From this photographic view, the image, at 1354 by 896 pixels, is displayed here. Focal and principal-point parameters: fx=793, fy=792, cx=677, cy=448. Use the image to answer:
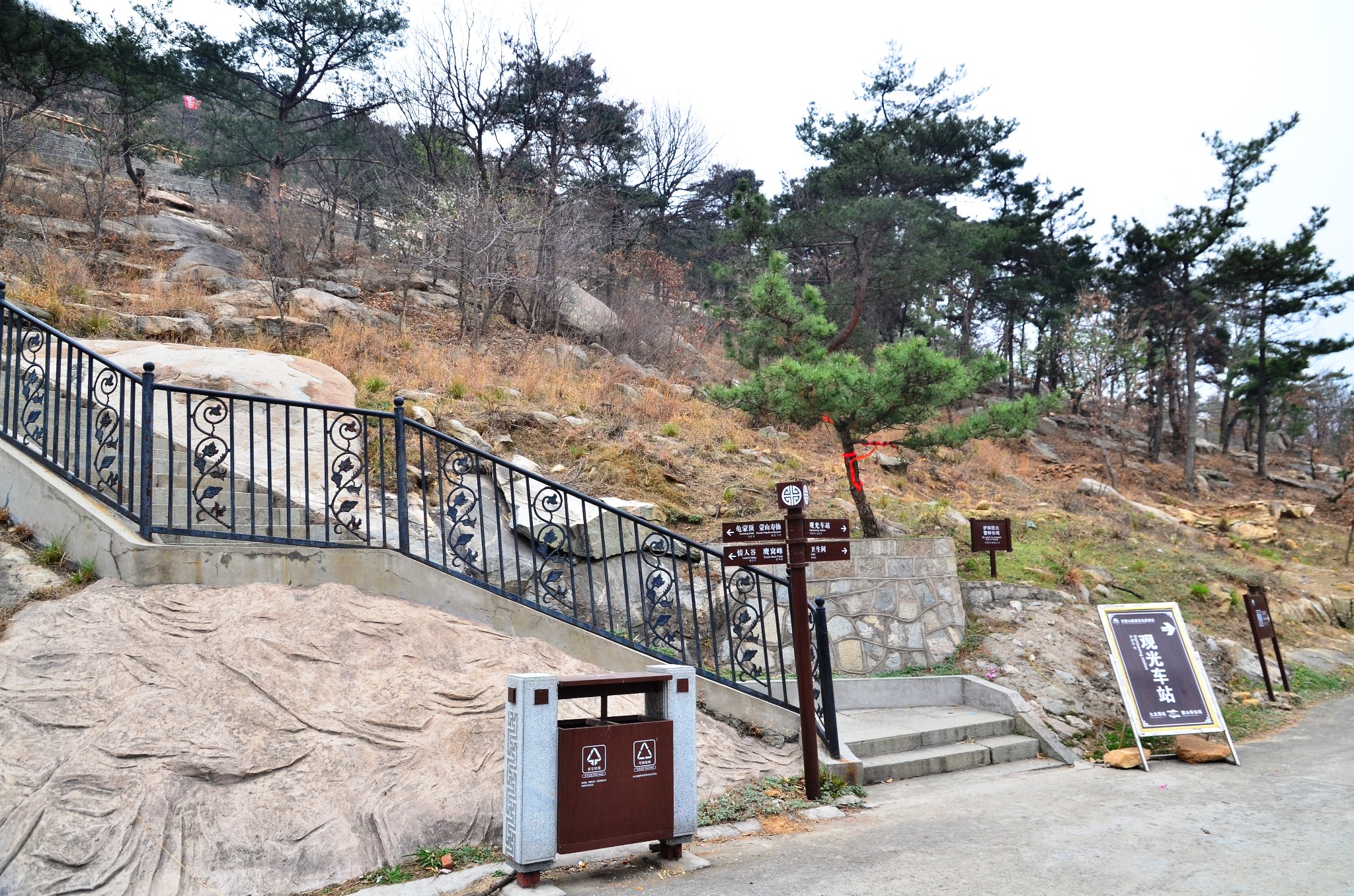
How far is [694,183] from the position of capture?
32125 mm

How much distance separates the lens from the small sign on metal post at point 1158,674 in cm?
712

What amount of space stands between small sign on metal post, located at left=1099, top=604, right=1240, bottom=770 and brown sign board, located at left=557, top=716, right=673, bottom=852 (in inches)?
191

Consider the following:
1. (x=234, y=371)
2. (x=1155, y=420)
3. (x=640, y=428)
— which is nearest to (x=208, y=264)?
(x=234, y=371)

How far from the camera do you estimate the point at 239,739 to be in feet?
13.8

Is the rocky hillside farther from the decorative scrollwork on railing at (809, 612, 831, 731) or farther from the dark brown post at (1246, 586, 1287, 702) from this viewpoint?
the decorative scrollwork on railing at (809, 612, 831, 731)

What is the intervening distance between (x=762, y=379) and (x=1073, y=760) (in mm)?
5263

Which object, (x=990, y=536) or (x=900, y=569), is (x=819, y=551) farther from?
(x=990, y=536)

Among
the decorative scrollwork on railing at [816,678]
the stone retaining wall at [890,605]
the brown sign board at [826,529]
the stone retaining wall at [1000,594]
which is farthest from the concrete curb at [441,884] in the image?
the stone retaining wall at [1000,594]

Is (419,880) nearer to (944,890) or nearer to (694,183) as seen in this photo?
(944,890)

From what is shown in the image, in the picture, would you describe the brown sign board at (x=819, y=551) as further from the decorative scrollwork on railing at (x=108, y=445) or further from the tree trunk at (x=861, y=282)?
the tree trunk at (x=861, y=282)

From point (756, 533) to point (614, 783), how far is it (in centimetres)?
225

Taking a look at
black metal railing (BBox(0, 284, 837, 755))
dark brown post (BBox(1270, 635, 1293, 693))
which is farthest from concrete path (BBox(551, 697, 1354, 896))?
dark brown post (BBox(1270, 635, 1293, 693))

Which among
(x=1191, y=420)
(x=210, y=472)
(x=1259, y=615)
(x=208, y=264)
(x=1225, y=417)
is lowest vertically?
(x=1259, y=615)

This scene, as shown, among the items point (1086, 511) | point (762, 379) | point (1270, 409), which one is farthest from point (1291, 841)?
point (1270, 409)
